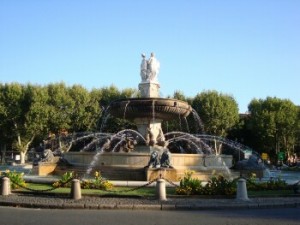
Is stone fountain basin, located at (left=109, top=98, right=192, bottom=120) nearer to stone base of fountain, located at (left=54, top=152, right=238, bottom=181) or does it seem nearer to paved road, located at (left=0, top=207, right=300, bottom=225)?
stone base of fountain, located at (left=54, top=152, right=238, bottom=181)

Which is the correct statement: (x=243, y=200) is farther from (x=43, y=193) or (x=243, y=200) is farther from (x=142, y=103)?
(x=142, y=103)

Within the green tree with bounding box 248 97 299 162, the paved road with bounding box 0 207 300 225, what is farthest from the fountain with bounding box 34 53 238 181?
the green tree with bounding box 248 97 299 162

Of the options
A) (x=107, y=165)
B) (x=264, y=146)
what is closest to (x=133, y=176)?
(x=107, y=165)

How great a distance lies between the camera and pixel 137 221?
11.0 m

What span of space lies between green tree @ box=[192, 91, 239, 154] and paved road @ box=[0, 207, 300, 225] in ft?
137

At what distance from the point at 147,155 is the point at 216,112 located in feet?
114

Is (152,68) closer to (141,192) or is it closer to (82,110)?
(141,192)

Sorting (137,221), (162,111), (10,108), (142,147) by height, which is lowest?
(137,221)

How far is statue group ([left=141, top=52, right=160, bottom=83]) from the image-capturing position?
3161 centimetres

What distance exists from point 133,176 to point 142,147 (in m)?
6.02

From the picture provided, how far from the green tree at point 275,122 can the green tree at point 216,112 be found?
504 centimetres

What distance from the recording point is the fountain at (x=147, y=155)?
65.9 feet

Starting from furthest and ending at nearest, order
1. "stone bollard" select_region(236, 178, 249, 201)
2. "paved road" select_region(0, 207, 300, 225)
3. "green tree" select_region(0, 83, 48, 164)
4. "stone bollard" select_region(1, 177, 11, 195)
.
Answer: "green tree" select_region(0, 83, 48, 164) < "stone bollard" select_region(1, 177, 11, 195) < "stone bollard" select_region(236, 178, 249, 201) < "paved road" select_region(0, 207, 300, 225)

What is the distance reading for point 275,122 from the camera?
193 ft
